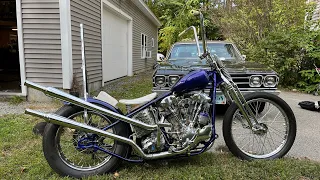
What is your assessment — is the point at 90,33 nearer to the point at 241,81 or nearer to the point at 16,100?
the point at 16,100

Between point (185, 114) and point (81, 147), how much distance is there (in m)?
1.04

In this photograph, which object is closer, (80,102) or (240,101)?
(80,102)

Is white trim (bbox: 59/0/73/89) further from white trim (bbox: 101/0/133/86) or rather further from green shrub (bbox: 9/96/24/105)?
white trim (bbox: 101/0/133/86)

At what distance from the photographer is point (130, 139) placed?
2424 millimetres

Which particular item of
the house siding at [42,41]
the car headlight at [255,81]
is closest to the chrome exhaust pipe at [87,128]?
the car headlight at [255,81]

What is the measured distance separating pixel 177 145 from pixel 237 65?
239 cm

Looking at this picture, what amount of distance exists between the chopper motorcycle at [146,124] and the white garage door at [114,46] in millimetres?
5788

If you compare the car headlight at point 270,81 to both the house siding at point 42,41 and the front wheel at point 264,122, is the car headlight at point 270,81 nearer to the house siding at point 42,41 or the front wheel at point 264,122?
the front wheel at point 264,122

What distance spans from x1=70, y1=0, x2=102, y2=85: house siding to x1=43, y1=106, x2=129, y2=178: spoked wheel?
356 centimetres

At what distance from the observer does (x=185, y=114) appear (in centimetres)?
248

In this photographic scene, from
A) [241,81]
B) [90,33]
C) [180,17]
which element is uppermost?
[180,17]

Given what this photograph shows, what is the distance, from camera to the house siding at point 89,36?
5.80 metres

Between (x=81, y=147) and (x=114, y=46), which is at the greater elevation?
(x=114, y=46)

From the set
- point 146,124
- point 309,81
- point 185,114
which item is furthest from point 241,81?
point 309,81
